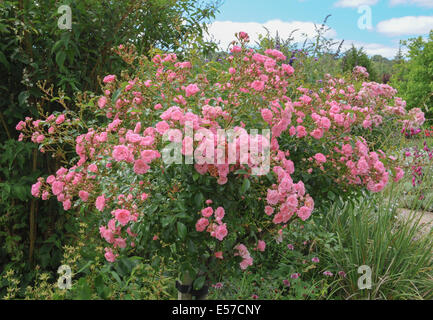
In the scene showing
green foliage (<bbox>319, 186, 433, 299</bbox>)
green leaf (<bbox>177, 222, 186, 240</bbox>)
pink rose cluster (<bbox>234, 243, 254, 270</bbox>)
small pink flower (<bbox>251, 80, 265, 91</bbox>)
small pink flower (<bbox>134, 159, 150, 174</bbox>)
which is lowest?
green foliage (<bbox>319, 186, 433, 299</bbox>)

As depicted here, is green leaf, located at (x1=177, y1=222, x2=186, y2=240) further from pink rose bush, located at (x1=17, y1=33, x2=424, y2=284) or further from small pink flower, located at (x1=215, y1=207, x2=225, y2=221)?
small pink flower, located at (x1=215, y1=207, x2=225, y2=221)

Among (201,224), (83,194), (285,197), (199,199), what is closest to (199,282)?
(201,224)

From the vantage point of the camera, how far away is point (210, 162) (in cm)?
150

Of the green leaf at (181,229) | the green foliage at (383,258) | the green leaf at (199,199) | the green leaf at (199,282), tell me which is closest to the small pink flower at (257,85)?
the green leaf at (199,199)

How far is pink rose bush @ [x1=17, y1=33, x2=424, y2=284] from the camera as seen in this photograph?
5.20 feet

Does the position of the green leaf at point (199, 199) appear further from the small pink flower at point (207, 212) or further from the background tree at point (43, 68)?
the background tree at point (43, 68)

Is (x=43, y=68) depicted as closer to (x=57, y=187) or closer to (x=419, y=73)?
(x=57, y=187)

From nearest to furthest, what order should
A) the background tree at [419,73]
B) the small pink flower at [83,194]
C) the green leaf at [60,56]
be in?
the small pink flower at [83,194] → the green leaf at [60,56] → the background tree at [419,73]

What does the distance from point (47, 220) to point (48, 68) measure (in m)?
1.23

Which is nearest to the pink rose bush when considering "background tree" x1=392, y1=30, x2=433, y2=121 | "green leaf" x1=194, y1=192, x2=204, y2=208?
"green leaf" x1=194, y1=192, x2=204, y2=208

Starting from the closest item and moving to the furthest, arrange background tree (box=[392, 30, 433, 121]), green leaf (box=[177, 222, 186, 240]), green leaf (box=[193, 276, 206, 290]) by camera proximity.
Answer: green leaf (box=[177, 222, 186, 240]) → green leaf (box=[193, 276, 206, 290]) → background tree (box=[392, 30, 433, 121])

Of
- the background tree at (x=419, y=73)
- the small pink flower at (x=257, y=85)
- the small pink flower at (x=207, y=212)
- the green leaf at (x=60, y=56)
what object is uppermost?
the background tree at (x=419, y=73)

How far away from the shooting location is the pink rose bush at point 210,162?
1.58 m

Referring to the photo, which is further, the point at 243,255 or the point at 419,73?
the point at 419,73
